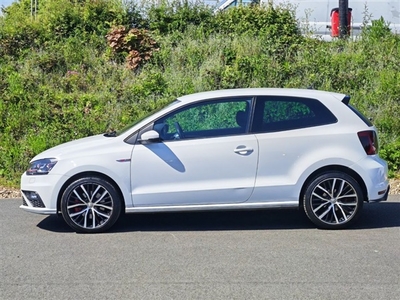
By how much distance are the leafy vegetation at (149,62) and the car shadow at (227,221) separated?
3.36 meters

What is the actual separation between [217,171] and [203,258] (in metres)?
1.33

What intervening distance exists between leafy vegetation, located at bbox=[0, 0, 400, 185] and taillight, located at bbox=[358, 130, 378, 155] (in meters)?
3.87

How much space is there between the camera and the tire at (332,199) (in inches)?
323

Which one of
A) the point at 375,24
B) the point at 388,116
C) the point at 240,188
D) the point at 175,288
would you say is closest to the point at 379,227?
the point at 240,188

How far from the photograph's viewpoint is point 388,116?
518 inches

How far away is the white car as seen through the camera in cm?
813

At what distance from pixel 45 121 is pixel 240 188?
594 centimetres

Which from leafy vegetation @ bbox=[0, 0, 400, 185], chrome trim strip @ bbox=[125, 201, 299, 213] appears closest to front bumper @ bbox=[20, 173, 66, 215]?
chrome trim strip @ bbox=[125, 201, 299, 213]

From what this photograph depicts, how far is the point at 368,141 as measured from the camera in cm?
833

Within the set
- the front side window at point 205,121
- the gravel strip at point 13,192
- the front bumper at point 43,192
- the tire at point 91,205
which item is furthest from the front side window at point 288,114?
the gravel strip at point 13,192

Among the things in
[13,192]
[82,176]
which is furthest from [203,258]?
[13,192]

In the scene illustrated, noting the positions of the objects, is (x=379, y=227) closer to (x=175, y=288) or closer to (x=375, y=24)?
(x=175, y=288)

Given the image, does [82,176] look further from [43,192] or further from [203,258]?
[203,258]

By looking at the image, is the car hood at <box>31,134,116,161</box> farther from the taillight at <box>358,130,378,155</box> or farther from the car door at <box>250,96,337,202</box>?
the taillight at <box>358,130,378,155</box>
